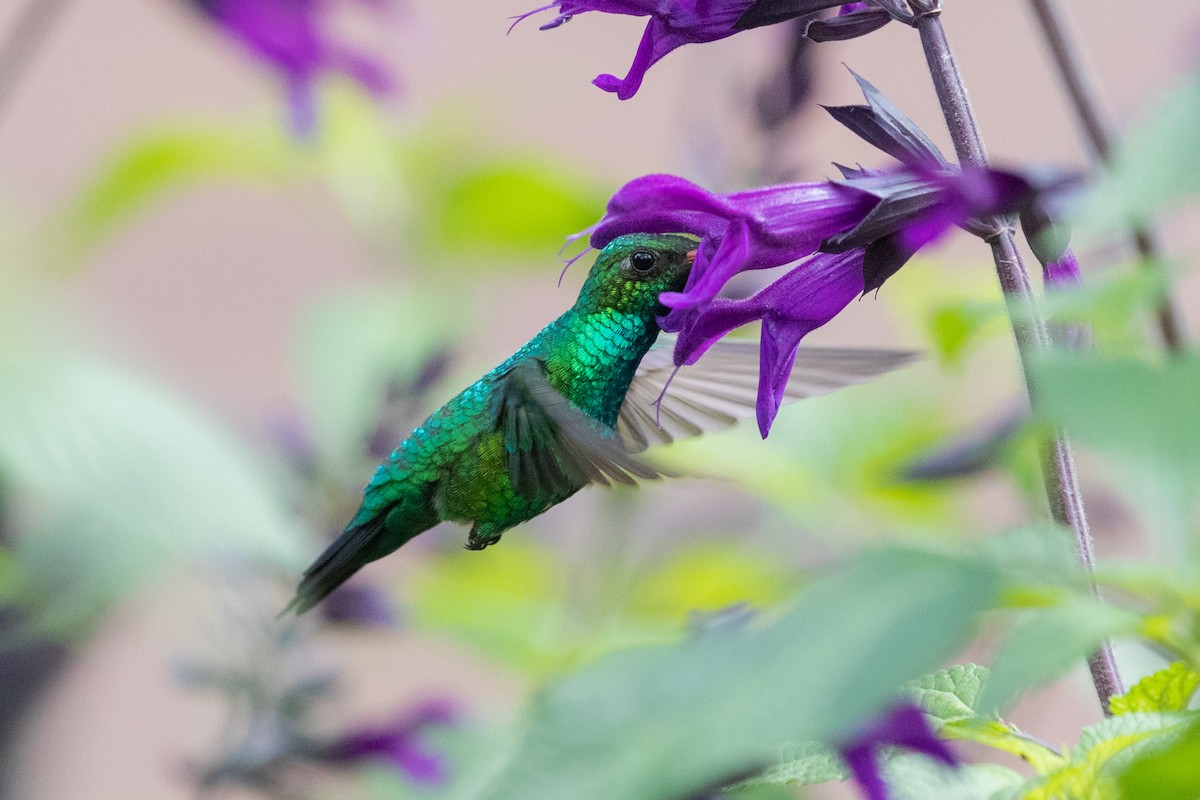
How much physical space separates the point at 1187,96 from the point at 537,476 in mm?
557

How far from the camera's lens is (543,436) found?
0.87 m

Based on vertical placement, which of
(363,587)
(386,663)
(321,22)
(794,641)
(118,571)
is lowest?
(386,663)

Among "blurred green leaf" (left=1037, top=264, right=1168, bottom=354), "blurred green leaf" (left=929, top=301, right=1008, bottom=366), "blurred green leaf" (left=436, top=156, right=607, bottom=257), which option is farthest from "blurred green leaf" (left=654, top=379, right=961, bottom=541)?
"blurred green leaf" (left=1037, top=264, right=1168, bottom=354)

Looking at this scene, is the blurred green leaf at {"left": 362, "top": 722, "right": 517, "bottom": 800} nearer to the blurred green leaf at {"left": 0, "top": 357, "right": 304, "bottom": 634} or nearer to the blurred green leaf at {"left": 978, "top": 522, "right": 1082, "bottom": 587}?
the blurred green leaf at {"left": 0, "top": 357, "right": 304, "bottom": 634}

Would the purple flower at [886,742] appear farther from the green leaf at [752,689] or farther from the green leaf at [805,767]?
the green leaf at [752,689]

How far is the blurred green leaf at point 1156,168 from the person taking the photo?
13.4 inches

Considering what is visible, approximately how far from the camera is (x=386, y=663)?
3123 millimetres

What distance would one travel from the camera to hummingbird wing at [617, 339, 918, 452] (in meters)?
0.87

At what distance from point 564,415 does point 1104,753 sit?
402 mm

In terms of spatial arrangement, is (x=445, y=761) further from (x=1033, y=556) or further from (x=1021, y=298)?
(x=1033, y=556)

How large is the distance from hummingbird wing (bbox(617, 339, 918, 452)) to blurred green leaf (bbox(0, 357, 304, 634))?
35 centimetres

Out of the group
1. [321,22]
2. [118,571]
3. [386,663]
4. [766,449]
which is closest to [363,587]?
[118,571]

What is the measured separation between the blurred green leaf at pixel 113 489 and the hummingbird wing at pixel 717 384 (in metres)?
0.35

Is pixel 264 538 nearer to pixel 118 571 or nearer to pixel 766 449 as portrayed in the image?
pixel 118 571
